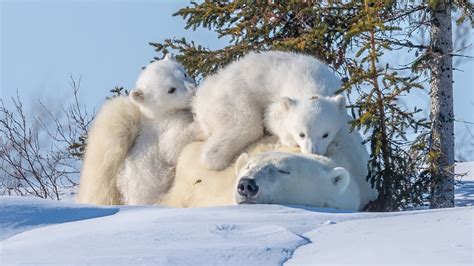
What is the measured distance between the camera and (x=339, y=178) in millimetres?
5129

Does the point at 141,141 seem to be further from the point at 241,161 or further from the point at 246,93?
the point at 241,161

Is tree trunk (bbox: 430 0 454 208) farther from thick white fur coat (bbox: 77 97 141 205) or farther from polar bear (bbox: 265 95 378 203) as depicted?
thick white fur coat (bbox: 77 97 141 205)

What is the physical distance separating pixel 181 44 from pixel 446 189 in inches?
139

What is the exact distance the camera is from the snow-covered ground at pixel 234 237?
9.85 feet

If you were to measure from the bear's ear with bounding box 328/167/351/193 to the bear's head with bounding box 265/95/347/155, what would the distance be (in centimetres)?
79

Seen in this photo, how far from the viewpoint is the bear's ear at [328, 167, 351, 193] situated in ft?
16.7

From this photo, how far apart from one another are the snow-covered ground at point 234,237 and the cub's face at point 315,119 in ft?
4.90

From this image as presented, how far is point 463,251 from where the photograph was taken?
2963 mm

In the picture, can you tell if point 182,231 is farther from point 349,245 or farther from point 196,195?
point 196,195

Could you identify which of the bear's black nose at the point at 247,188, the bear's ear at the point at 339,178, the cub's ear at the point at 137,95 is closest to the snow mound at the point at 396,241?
the bear's black nose at the point at 247,188

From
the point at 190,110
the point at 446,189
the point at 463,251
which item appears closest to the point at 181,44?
the point at 190,110

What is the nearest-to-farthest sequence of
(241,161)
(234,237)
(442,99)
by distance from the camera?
(234,237), (241,161), (442,99)

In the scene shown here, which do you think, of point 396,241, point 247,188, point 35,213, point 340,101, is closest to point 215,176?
point 340,101

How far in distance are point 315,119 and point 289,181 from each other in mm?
1206
